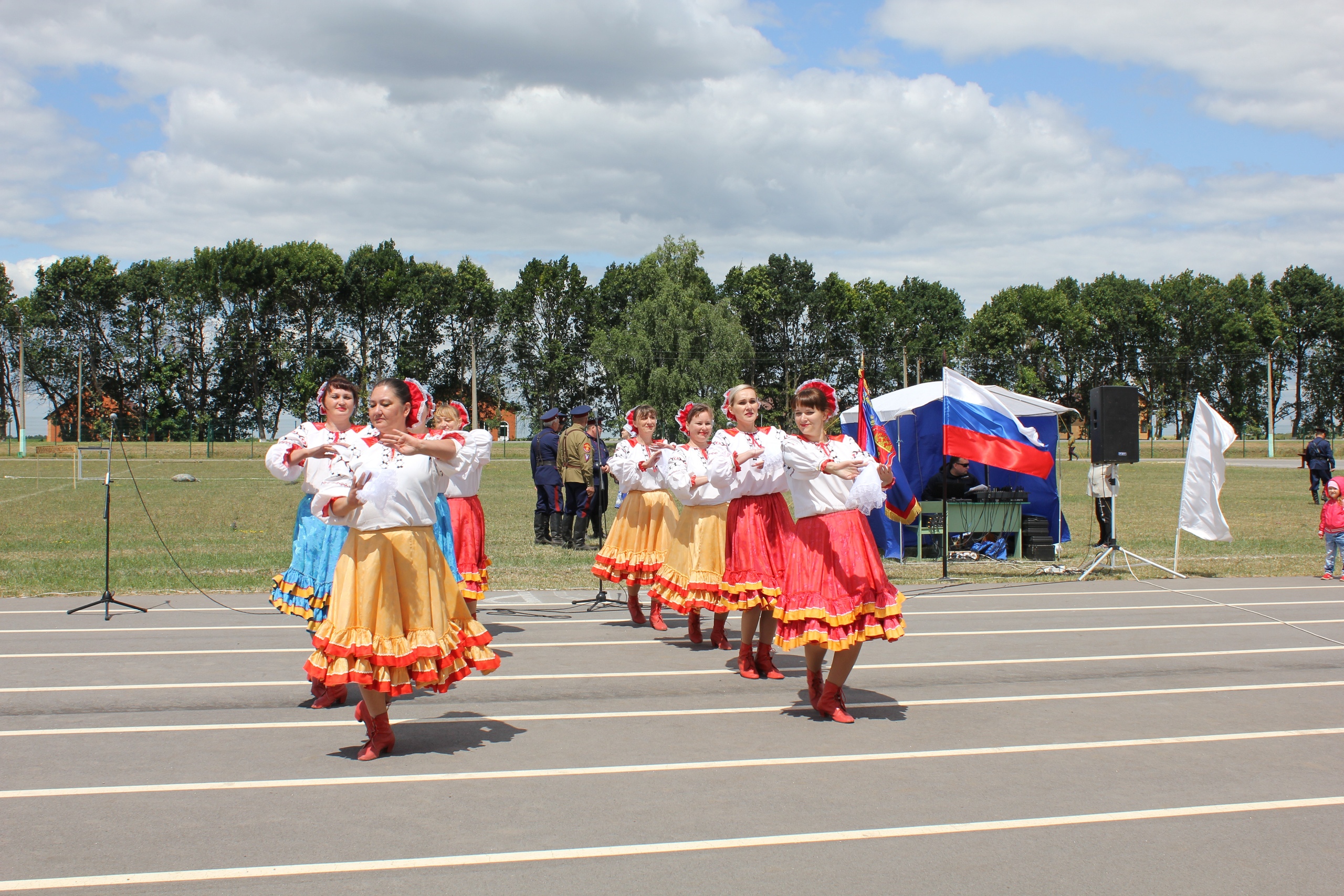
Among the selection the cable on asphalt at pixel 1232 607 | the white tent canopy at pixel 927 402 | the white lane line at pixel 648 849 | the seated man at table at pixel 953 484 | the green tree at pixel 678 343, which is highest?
the green tree at pixel 678 343

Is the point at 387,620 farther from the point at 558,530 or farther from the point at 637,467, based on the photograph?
the point at 558,530

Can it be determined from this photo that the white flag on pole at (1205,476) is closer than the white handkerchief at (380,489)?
No

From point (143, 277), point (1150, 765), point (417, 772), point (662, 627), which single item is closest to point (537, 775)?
point (417, 772)

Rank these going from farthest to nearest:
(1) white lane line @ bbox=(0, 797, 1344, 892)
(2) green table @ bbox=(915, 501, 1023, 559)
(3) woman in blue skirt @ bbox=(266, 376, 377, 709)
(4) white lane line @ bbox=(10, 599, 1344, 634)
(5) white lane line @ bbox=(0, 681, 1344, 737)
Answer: (2) green table @ bbox=(915, 501, 1023, 559)
(4) white lane line @ bbox=(10, 599, 1344, 634)
(3) woman in blue skirt @ bbox=(266, 376, 377, 709)
(5) white lane line @ bbox=(0, 681, 1344, 737)
(1) white lane line @ bbox=(0, 797, 1344, 892)

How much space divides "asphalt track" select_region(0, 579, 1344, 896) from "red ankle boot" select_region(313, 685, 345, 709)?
0.14 meters

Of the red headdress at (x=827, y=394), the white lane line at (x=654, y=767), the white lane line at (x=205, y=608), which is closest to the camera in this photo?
the white lane line at (x=654, y=767)

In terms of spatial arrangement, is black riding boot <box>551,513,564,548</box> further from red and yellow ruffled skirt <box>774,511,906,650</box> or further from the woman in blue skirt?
red and yellow ruffled skirt <box>774,511,906,650</box>

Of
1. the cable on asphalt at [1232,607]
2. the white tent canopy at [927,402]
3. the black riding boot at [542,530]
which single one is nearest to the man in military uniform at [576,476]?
the black riding boot at [542,530]

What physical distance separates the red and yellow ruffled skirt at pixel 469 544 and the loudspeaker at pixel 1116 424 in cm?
901

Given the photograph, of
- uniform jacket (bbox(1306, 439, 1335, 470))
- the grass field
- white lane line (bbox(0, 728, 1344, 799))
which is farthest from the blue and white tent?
uniform jacket (bbox(1306, 439, 1335, 470))

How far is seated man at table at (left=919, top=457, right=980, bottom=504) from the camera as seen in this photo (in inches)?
619

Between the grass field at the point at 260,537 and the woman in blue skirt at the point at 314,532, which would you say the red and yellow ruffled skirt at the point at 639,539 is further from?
the woman in blue skirt at the point at 314,532

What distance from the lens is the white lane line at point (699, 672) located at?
275 inches

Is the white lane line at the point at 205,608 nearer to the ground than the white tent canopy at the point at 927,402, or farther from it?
nearer to the ground
